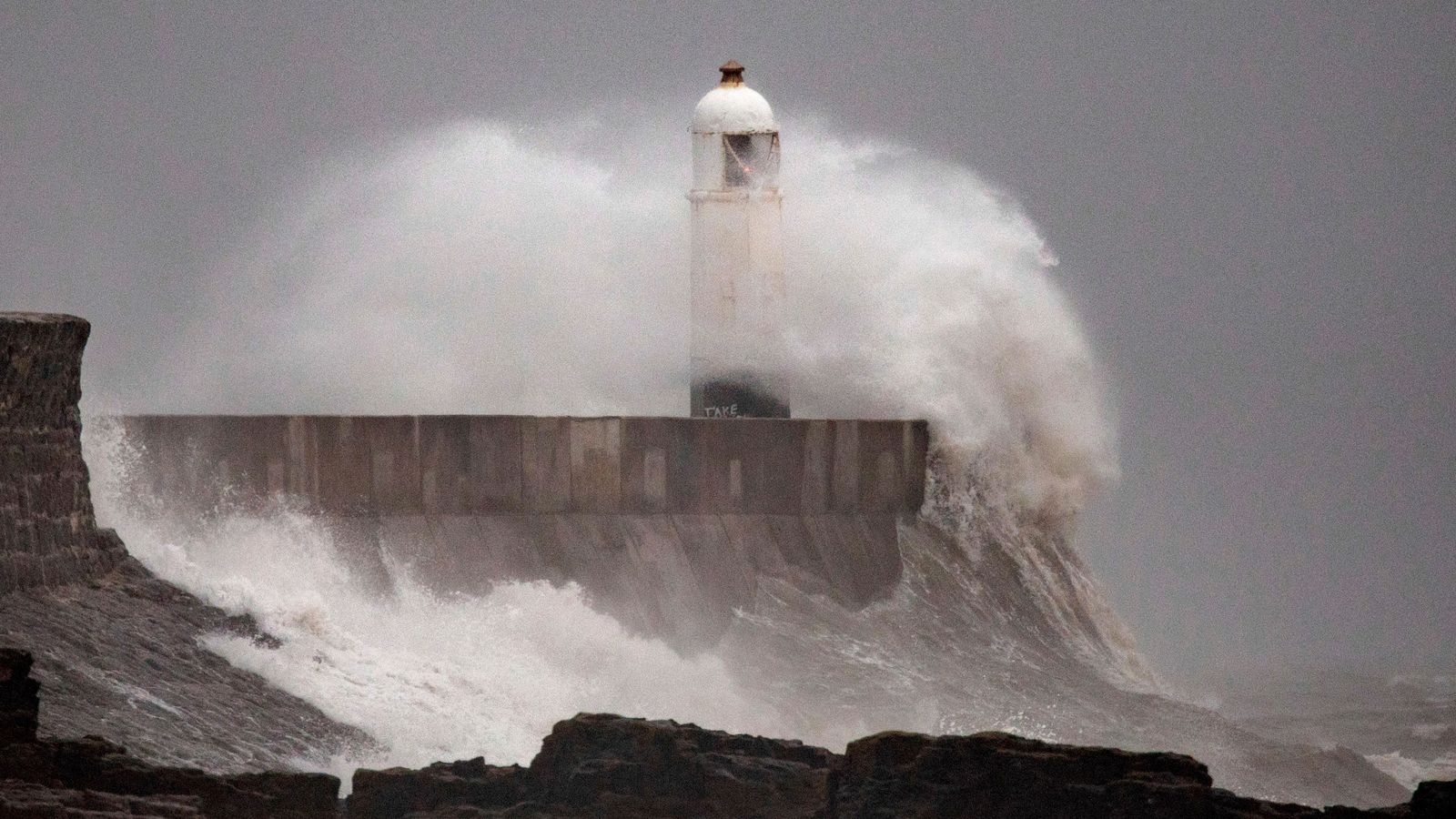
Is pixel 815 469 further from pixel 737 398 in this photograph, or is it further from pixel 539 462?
pixel 539 462

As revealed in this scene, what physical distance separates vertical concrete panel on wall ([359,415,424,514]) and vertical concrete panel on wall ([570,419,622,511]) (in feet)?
3.75

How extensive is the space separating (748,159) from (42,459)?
8.63 m

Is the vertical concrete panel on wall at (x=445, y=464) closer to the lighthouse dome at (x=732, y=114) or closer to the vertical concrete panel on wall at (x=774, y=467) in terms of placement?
the vertical concrete panel on wall at (x=774, y=467)

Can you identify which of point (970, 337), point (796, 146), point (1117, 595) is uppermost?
point (796, 146)

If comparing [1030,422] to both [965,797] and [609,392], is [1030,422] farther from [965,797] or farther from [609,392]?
[965,797]

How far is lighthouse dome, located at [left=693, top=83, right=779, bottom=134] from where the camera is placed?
22172mm

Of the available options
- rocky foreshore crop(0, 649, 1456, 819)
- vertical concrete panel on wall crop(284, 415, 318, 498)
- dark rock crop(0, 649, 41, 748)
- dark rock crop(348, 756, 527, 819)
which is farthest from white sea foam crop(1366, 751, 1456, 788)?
dark rock crop(0, 649, 41, 748)

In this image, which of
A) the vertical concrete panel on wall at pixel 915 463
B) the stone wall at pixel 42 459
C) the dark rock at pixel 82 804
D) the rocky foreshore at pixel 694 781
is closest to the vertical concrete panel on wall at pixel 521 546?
the vertical concrete panel on wall at pixel 915 463

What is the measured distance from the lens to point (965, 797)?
42.5 feet

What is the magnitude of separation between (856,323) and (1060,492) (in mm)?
2066

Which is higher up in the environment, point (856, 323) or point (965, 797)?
point (856, 323)

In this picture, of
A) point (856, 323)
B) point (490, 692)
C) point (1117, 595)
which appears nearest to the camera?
point (490, 692)

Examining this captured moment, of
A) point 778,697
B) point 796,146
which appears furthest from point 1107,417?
point 778,697

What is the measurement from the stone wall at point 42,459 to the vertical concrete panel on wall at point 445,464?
11.6 ft
